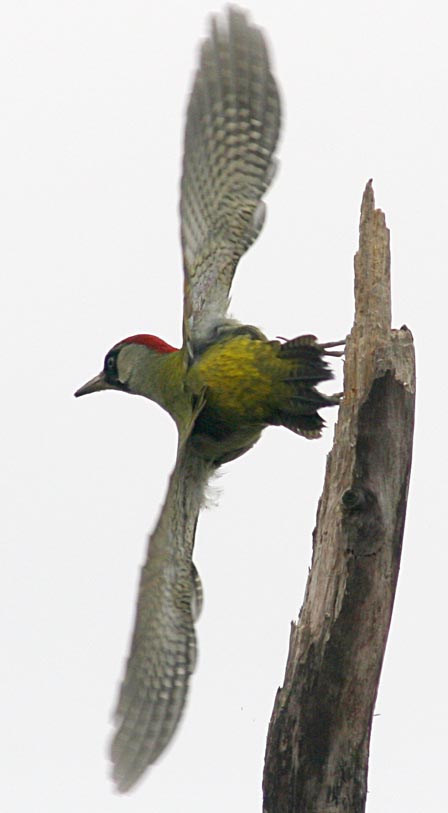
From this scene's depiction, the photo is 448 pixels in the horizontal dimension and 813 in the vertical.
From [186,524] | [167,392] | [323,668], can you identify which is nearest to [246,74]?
[167,392]

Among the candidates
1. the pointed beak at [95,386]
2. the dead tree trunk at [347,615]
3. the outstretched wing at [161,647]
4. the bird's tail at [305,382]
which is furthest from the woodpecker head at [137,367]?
the dead tree trunk at [347,615]

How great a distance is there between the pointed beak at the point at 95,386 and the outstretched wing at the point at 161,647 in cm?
124

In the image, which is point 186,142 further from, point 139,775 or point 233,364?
point 139,775

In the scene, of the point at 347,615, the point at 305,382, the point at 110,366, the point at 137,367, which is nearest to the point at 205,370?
the point at 305,382

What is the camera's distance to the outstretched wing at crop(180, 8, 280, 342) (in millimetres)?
8008

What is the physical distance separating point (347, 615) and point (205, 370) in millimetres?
1882

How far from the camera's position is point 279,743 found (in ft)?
20.1

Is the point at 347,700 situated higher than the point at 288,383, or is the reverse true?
the point at 288,383

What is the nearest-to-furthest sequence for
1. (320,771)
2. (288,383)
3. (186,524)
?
(320,771)
(288,383)
(186,524)

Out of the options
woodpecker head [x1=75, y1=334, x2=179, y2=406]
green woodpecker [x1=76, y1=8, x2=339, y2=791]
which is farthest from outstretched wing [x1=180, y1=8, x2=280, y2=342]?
woodpecker head [x1=75, y1=334, x2=179, y2=406]

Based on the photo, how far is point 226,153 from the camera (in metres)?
8.21

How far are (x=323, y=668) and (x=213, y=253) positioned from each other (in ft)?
9.37

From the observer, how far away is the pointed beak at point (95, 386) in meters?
8.91

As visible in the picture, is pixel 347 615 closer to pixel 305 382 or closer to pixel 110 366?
pixel 305 382
